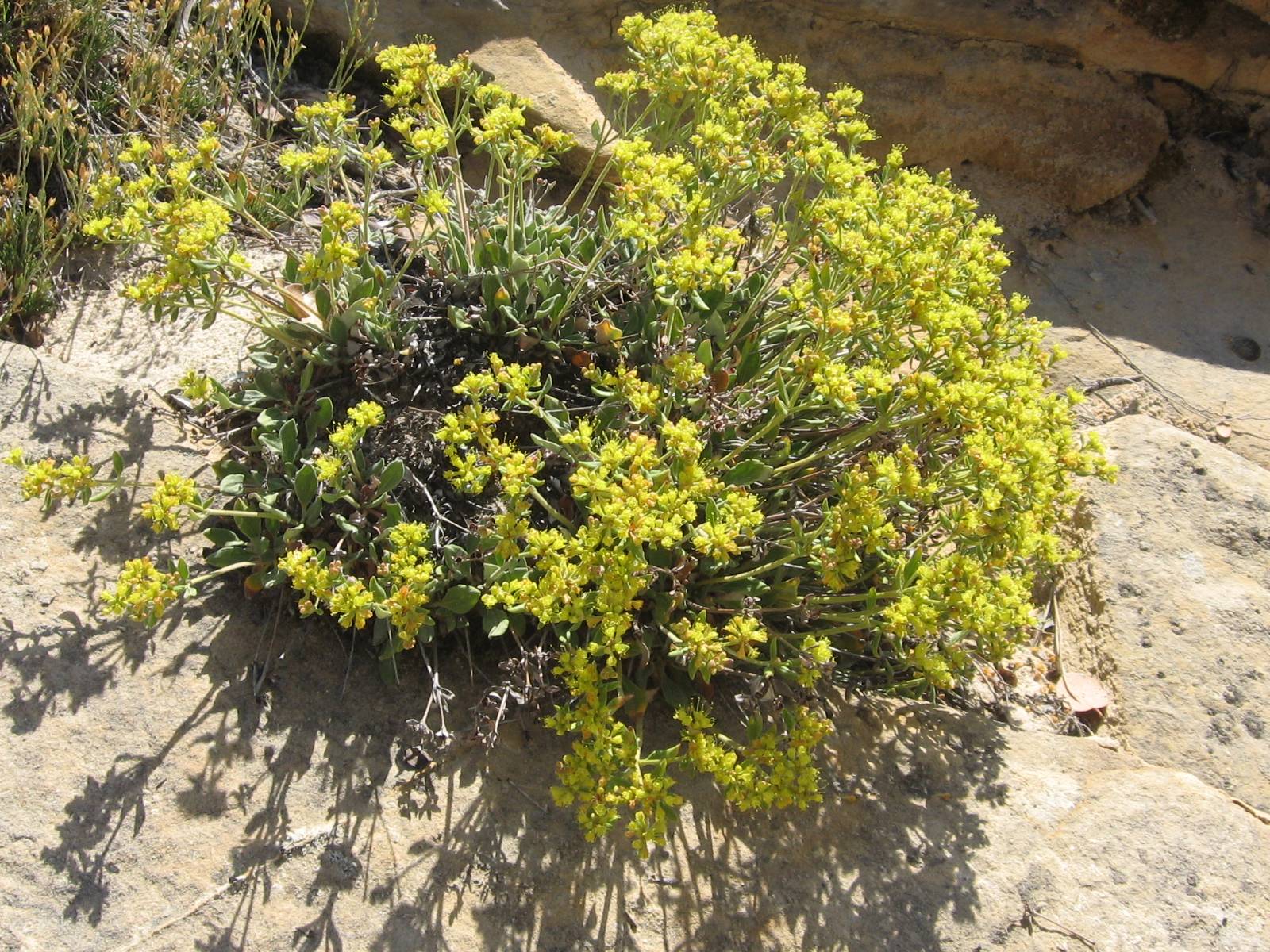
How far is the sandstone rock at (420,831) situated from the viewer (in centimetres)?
270

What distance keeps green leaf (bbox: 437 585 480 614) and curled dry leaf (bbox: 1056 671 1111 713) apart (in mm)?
2113

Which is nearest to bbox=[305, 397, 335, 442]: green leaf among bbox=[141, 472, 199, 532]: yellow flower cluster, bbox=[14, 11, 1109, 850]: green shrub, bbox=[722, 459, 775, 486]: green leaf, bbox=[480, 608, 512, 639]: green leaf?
bbox=[14, 11, 1109, 850]: green shrub

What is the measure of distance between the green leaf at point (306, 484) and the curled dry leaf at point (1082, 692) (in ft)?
8.53

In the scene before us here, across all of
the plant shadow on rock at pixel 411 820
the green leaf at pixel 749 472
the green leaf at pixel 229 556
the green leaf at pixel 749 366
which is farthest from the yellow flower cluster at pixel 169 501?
the green leaf at pixel 749 366

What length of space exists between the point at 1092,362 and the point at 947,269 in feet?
7.04

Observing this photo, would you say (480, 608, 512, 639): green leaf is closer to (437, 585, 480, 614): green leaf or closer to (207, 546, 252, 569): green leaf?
(437, 585, 480, 614): green leaf

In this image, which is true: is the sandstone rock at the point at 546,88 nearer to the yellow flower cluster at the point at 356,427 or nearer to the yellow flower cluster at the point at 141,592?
the yellow flower cluster at the point at 356,427

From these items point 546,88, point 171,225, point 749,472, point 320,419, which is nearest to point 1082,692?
point 749,472

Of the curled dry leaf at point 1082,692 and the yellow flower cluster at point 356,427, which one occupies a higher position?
the yellow flower cluster at point 356,427

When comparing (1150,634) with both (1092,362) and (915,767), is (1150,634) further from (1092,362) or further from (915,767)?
(1092,362)

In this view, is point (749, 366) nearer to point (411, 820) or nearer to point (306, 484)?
point (306, 484)

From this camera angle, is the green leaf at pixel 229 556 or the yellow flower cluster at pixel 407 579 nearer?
the yellow flower cluster at pixel 407 579

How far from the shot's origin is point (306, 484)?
3.03 m

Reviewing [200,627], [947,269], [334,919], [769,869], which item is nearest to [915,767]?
[769,869]
